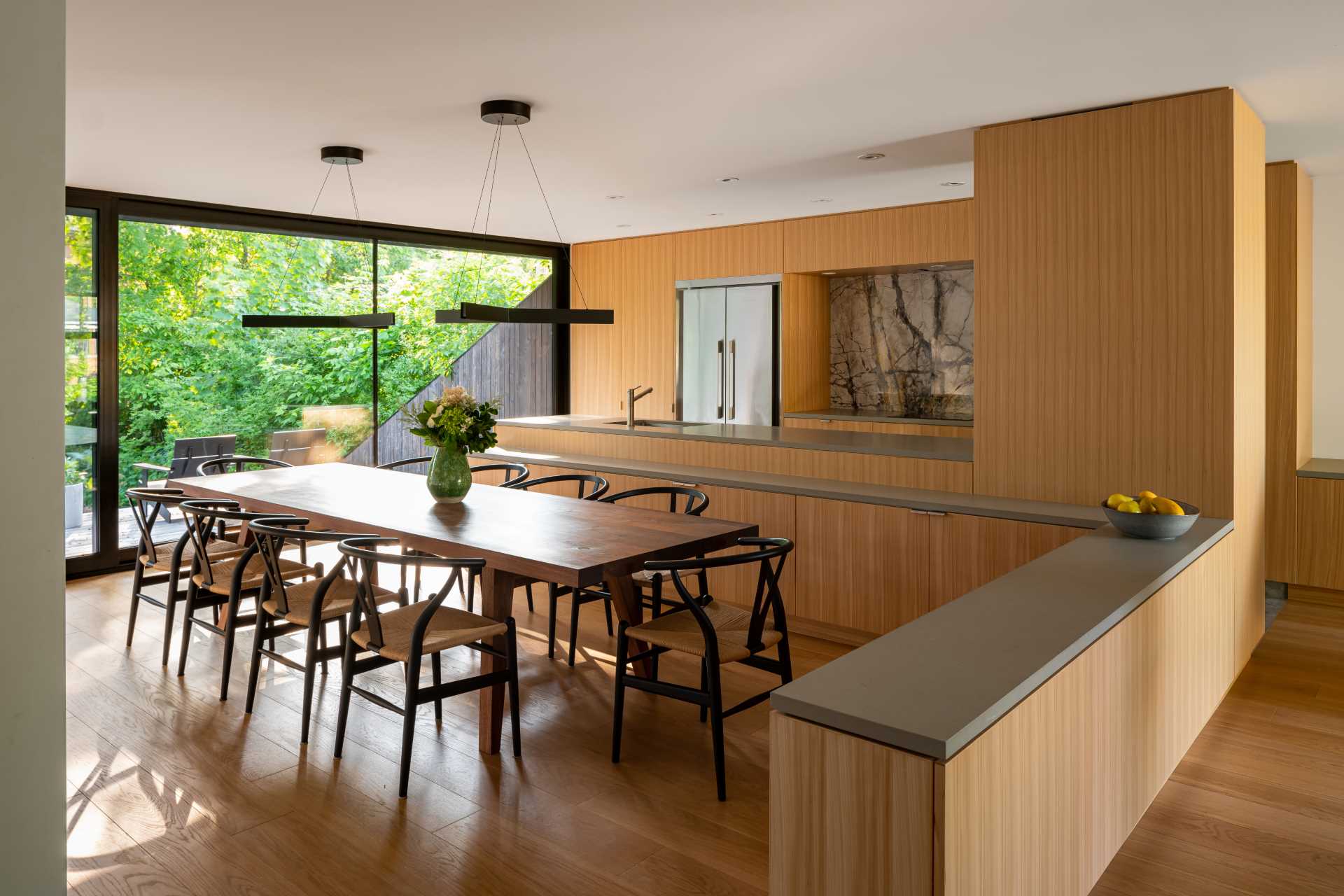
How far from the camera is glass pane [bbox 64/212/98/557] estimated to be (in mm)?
5770

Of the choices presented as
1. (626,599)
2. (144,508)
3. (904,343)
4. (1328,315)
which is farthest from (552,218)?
(1328,315)

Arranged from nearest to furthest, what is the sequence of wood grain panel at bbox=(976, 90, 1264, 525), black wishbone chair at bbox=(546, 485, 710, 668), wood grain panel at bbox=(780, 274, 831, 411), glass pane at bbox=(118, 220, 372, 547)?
wood grain panel at bbox=(976, 90, 1264, 525)
black wishbone chair at bbox=(546, 485, 710, 668)
glass pane at bbox=(118, 220, 372, 547)
wood grain panel at bbox=(780, 274, 831, 411)

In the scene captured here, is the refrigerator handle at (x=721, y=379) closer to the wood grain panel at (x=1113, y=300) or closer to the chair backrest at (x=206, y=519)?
the wood grain panel at (x=1113, y=300)

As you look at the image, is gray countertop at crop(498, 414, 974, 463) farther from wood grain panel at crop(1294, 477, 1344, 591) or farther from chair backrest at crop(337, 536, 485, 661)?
chair backrest at crop(337, 536, 485, 661)

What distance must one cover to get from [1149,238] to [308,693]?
377cm

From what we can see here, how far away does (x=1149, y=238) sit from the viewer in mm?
3811

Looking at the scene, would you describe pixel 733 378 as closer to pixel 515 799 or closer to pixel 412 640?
pixel 412 640

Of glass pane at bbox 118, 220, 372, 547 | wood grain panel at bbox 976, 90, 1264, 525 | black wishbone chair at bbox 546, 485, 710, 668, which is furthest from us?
glass pane at bbox 118, 220, 372, 547

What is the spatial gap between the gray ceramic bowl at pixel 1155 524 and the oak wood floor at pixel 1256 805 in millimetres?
806

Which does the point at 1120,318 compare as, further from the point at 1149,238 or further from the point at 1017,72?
the point at 1017,72

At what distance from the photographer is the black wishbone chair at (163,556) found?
4148mm

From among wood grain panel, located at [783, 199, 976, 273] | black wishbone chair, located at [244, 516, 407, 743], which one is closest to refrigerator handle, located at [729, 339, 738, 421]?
wood grain panel, located at [783, 199, 976, 273]

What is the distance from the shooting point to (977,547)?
404 centimetres

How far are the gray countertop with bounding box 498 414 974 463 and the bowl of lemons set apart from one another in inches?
42.9
